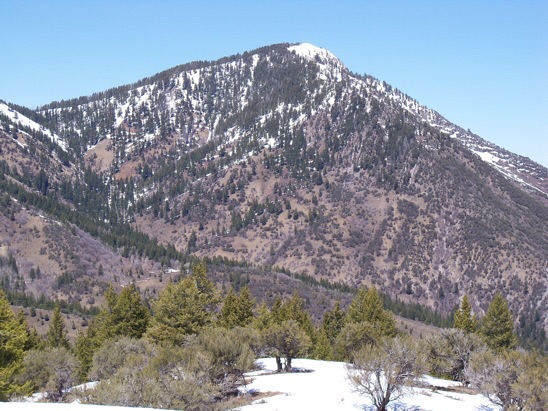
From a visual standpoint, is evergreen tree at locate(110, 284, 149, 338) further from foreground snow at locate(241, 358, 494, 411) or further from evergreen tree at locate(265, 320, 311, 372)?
evergreen tree at locate(265, 320, 311, 372)

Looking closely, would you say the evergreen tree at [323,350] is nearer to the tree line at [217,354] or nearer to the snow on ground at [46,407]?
the tree line at [217,354]

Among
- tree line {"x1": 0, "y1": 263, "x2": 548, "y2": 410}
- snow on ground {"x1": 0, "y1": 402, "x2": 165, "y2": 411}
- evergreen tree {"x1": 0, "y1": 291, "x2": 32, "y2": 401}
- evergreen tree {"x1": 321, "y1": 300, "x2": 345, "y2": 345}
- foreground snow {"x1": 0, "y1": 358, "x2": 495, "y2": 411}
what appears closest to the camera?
snow on ground {"x1": 0, "y1": 402, "x2": 165, "y2": 411}

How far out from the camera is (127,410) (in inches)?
729

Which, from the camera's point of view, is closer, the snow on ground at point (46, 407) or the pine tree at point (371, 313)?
the snow on ground at point (46, 407)

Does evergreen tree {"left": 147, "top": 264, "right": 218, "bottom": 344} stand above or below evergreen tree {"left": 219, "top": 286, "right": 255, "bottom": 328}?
above

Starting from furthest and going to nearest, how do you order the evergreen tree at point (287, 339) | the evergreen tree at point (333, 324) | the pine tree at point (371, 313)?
the evergreen tree at point (333, 324) < the pine tree at point (371, 313) < the evergreen tree at point (287, 339)

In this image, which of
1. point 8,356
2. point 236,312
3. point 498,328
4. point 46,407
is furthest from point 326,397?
point 498,328

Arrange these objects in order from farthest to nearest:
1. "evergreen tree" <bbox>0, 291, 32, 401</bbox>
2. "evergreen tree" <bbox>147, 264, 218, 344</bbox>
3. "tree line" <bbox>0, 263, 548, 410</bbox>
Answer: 1. "evergreen tree" <bbox>147, 264, 218, 344</bbox>
2. "tree line" <bbox>0, 263, 548, 410</bbox>
3. "evergreen tree" <bbox>0, 291, 32, 401</bbox>

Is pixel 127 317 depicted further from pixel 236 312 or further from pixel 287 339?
pixel 287 339

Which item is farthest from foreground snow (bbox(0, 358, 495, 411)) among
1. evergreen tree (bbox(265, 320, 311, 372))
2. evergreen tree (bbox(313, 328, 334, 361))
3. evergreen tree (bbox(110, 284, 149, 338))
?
evergreen tree (bbox(313, 328, 334, 361))

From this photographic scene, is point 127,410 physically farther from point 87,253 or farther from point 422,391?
point 87,253

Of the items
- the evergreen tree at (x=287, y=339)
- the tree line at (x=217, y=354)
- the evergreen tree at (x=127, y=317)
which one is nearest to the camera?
the tree line at (x=217, y=354)

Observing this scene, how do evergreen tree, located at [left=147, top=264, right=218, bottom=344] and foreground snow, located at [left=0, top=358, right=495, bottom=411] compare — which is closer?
foreground snow, located at [left=0, top=358, right=495, bottom=411]

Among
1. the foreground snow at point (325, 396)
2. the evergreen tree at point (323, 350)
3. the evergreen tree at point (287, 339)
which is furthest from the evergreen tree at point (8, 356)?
the evergreen tree at point (323, 350)
